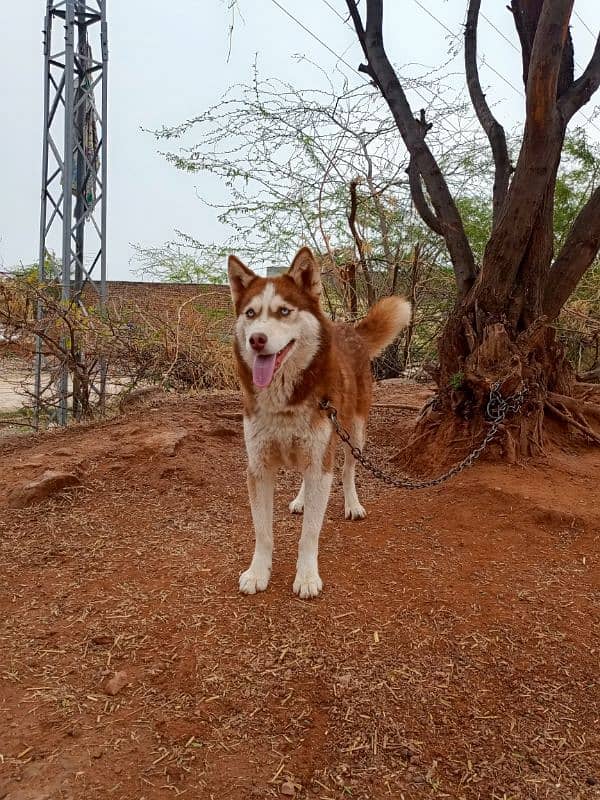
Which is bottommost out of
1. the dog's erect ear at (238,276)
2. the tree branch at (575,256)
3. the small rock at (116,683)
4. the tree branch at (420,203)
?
the small rock at (116,683)

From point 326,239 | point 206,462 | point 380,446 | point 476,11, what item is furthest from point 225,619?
point 326,239

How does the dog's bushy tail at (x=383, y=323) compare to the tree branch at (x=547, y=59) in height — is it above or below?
below

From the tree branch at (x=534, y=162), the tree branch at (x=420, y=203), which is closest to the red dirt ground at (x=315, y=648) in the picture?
the tree branch at (x=534, y=162)

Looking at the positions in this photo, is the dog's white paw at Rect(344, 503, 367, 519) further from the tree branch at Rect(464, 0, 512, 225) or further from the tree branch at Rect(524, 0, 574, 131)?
the tree branch at Rect(524, 0, 574, 131)

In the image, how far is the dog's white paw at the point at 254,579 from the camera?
9.95 feet

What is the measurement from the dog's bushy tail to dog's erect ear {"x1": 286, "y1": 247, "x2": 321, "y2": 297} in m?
1.42

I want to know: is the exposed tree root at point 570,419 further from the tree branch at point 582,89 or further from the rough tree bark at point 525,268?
the tree branch at point 582,89

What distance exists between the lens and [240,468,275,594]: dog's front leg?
309 cm

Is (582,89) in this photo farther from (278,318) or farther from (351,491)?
(351,491)

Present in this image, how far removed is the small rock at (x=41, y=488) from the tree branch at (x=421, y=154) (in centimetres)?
353

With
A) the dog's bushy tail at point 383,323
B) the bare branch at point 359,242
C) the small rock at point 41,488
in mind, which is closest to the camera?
the small rock at point 41,488

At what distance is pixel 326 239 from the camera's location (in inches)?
384

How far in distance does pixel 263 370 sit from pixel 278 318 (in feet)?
1.07

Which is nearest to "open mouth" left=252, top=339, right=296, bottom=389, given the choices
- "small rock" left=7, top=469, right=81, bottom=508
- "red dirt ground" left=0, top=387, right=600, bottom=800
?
"red dirt ground" left=0, top=387, right=600, bottom=800
